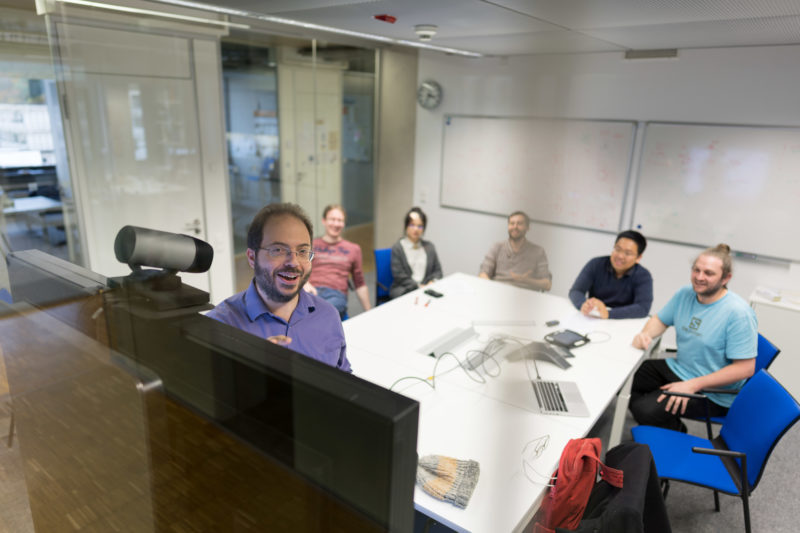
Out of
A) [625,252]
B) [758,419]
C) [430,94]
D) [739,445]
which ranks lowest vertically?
[739,445]

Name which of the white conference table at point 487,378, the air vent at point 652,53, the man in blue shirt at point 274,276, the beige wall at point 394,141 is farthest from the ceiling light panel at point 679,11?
the beige wall at point 394,141

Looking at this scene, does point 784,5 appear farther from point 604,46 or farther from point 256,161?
point 256,161

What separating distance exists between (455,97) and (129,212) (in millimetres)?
3290

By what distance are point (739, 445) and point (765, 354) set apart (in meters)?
0.54

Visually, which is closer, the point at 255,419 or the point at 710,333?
the point at 255,419

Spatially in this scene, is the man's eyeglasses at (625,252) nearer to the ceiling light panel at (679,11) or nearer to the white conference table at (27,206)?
the ceiling light panel at (679,11)

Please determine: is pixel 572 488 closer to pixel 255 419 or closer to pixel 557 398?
pixel 557 398

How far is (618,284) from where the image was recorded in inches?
98.9

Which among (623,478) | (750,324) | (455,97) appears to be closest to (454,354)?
(623,478)

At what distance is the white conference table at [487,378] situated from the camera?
103 centimetres

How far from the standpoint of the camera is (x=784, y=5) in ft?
4.67

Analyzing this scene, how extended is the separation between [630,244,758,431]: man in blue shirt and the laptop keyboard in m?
0.59

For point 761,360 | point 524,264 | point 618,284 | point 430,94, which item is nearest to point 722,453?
point 761,360

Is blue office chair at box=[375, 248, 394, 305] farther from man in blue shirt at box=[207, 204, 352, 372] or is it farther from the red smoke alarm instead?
man in blue shirt at box=[207, 204, 352, 372]
